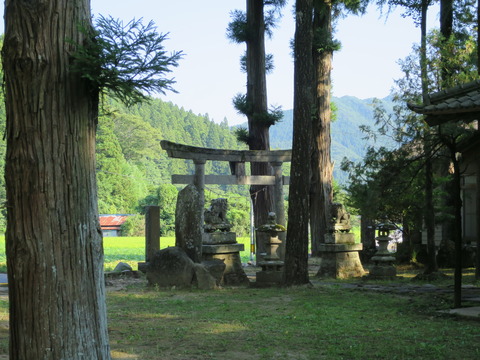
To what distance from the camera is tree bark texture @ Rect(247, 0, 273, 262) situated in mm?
19953

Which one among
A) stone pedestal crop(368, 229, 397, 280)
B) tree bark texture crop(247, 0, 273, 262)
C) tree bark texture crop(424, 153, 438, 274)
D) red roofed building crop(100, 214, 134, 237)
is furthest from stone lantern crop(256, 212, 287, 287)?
red roofed building crop(100, 214, 134, 237)

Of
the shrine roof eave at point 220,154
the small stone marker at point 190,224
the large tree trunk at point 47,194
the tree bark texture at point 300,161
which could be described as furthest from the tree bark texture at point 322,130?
the large tree trunk at point 47,194

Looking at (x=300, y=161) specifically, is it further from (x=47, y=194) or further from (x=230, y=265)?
(x=47, y=194)

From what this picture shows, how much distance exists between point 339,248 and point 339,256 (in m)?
0.28

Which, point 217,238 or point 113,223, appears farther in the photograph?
point 113,223

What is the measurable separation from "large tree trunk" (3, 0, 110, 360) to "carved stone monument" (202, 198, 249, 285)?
957 cm

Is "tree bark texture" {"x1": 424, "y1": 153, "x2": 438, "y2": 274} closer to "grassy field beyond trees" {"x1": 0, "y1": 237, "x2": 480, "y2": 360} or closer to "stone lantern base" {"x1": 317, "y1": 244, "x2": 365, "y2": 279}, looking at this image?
"stone lantern base" {"x1": 317, "y1": 244, "x2": 365, "y2": 279}

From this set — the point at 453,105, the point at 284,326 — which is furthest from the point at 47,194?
the point at 453,105

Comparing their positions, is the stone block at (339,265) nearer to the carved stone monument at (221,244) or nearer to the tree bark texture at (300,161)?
the carved stone monument at (221,244)

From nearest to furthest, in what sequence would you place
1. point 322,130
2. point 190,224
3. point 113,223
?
point 190,224
point 322,130
point 113,223

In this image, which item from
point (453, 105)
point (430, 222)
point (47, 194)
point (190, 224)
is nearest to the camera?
point (47, 194)

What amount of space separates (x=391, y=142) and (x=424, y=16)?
340 cm

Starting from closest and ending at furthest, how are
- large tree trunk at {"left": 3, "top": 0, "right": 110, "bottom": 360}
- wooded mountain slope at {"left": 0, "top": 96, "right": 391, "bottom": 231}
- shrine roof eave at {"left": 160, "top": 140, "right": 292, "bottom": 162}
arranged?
large tree trunk at {"left": 3, "top": 0, "right": 110, "bottom": 360} < shrine roof eave at {"left": 160, "top": 140, "right": 292, "bottom": 162} < wooded mountain slope at {"left": 0, "top": 96, "right": 391, "bottom": 231}

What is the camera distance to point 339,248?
15.3m
